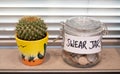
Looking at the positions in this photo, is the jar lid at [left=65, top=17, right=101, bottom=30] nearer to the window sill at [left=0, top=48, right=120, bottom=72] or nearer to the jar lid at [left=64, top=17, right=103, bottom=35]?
the jar lid at [left=64, top=17, right=103, bottom=35]

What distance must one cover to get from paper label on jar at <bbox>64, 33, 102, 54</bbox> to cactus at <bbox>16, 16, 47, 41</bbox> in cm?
12

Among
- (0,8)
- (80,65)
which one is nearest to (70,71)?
(80,65)

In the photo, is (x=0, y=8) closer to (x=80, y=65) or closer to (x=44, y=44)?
(x=44, y=44)

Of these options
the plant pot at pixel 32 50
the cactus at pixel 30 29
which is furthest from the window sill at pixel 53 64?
the cactus at pixel 30 29

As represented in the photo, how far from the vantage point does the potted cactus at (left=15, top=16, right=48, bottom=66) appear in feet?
2.98

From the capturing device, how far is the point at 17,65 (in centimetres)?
100

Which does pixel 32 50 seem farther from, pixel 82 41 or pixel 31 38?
pixel 82 41

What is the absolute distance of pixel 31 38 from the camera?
3.04 ft

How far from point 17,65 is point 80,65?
280 millimetres

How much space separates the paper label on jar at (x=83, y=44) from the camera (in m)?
0.94

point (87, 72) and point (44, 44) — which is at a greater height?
point (44, 44)

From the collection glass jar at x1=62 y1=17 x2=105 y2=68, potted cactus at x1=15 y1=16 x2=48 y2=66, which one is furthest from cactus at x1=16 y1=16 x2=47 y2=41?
glass jar at x1=62 y1=17 x2=105 y2=68

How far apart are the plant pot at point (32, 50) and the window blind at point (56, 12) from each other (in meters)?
0.16

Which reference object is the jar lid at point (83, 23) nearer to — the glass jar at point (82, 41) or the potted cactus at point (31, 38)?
the glass jar at point (82, 41)
